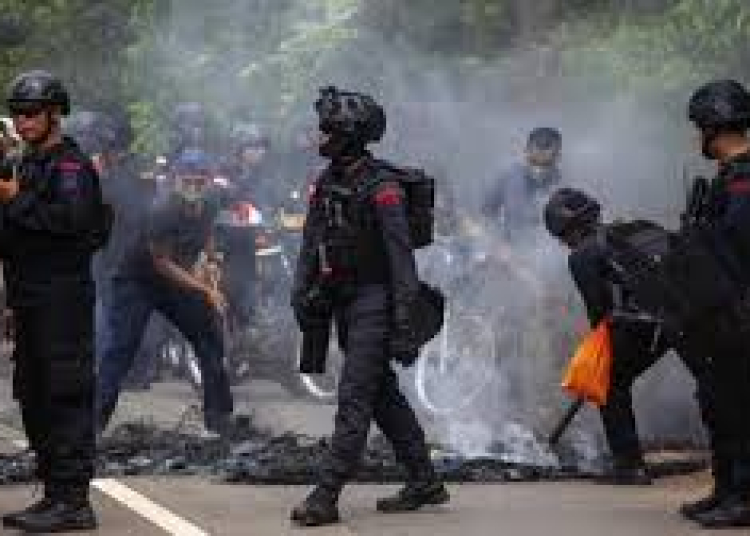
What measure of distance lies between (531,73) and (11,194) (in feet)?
24.2

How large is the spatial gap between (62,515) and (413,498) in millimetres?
1701

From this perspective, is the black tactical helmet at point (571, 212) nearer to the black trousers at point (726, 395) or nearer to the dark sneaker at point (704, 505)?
the black trousers at point (726, 395)

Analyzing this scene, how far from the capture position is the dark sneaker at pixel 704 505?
8891 mm

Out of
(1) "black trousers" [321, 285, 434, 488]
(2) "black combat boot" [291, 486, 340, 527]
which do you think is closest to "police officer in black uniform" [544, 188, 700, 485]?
(1) "black trousers" [321, 285, 434, 488]

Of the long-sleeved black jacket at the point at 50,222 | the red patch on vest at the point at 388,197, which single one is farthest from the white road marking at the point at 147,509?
the red patch on vest at the point at 388,197

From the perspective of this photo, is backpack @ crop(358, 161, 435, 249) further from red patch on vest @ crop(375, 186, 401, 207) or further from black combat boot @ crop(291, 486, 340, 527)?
black combat boot @ crop(291, 486, 340, 527)

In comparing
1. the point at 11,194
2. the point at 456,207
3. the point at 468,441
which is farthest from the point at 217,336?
the point at 11,194

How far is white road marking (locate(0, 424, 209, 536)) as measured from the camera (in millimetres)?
8609

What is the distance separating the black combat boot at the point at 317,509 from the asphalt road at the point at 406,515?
0.22 ft

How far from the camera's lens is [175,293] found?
11.9 m

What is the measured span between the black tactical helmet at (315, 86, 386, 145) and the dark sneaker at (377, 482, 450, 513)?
167 centimetres

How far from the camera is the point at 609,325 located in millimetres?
10055

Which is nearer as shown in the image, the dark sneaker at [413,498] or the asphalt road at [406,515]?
the asphalt road at [406,515]

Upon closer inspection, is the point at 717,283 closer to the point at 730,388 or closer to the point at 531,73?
the point at 730,388
